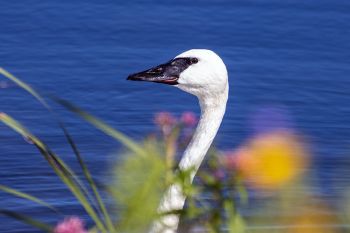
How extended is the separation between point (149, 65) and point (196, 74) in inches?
105

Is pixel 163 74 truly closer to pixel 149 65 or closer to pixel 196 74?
pixel 196 74

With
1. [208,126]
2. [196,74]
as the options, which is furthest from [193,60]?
[208,126]

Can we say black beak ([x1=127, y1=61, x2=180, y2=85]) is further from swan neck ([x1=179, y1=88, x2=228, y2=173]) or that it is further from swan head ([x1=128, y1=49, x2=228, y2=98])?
swan neck ([x1=179, y1=88, x2=228, y2=173])

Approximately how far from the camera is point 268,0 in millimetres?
8398

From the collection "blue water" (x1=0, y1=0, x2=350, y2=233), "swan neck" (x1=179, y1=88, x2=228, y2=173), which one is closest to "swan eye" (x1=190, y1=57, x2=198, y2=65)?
"swan neck" (x1=179, y1=88, x2=228, y2=173)

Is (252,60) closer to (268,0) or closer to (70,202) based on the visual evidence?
(268,0)

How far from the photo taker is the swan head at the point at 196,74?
4609 millimetres

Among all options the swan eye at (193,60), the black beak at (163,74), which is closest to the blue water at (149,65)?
the black beak at (163,74)

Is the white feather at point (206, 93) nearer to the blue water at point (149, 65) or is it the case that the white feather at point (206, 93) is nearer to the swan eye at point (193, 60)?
the swan eye at point (193, 60)

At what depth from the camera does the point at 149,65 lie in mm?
7281

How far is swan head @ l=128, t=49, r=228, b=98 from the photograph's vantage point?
461 centimetres

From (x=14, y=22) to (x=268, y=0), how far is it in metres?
1.83

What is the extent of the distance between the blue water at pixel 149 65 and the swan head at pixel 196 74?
124cm

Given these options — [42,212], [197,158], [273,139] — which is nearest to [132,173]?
[273,139]
